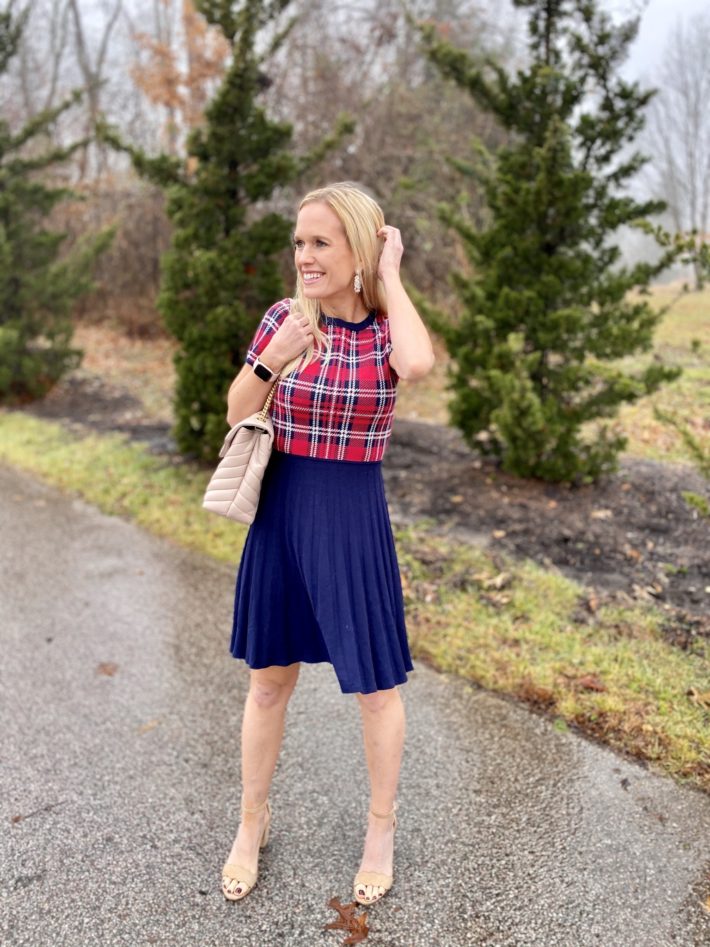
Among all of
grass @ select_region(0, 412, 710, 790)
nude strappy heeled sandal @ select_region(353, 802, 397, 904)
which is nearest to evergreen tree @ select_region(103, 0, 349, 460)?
grass @ select_region(0, 412, 710, 790)

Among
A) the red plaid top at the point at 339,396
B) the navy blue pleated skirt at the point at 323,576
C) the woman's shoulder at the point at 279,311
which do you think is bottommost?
the navy blue pleated skirt at the point at 323,576

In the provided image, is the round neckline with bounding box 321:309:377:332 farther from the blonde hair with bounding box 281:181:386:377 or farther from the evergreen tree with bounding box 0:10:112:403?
the evergreen tree with bounding box 0:10:112:403

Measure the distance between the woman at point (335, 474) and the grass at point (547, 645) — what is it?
1228mm

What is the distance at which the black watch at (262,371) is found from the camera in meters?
2.13

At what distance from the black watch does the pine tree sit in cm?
328

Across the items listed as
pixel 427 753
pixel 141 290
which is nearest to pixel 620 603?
pixel 427 753

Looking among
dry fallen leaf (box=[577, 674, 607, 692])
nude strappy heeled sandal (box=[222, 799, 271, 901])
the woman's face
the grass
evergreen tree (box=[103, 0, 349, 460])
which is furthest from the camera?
evergreen tree (box=[103, 0, 349, 460])

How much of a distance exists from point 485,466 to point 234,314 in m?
2.41

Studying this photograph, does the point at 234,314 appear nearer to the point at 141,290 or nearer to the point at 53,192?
the point at 53,192

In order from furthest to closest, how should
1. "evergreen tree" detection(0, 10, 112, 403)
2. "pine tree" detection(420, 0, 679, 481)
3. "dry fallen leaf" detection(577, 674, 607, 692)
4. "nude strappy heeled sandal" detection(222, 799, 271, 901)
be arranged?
"evergreen tree" detection(0, 10, 112, 403) < "pine tree" detection(420, 0, 679, 481) < "dry fallen leaf" detection(577, 674, 607, 692) < "nude strappy heeled sandal" detection(222, 799, 271, 901)

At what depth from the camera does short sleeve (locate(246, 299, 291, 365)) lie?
7.13 feet

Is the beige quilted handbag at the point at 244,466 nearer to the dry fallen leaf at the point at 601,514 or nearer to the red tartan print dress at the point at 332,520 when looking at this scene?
the red tartan print dress at the point at 332,520

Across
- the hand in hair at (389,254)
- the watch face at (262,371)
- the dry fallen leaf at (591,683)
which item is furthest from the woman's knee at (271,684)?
the dry fallen leaf at (591,683)

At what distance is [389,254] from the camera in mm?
2143
